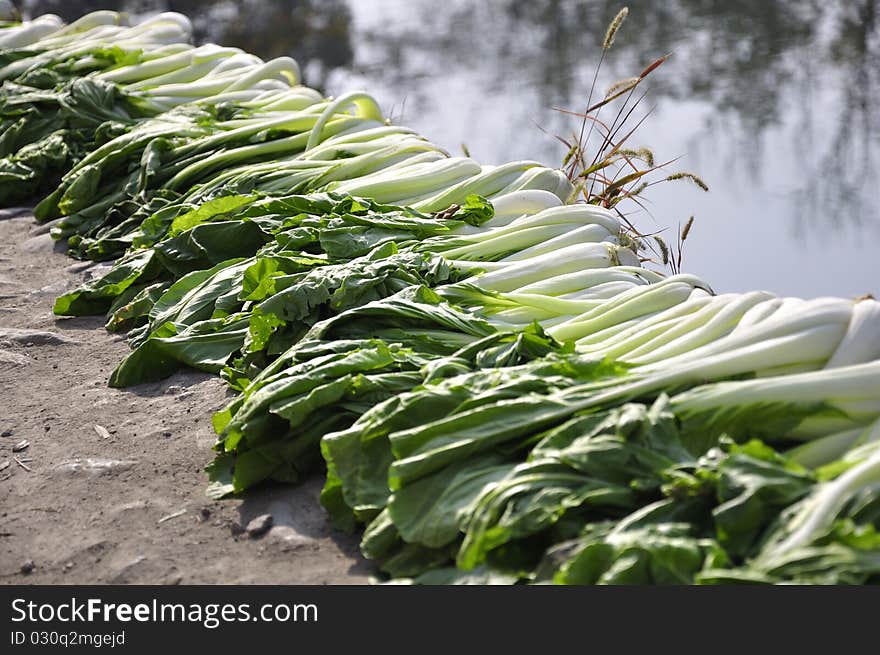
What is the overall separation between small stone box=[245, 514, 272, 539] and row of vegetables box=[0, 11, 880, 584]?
0.14 m

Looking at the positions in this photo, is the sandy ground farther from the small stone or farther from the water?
the water

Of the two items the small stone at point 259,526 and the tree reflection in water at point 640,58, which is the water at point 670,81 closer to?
the tree reflection in water at point 640,58

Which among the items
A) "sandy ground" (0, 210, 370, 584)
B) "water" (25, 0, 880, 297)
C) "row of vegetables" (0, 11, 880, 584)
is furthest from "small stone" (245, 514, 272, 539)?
"water" (25, 0, 880, 297)

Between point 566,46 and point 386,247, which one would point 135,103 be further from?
point 566,46

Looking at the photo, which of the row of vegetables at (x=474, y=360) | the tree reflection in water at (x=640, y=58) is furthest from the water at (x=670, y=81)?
the row of vegetables at (x=474, y=360)

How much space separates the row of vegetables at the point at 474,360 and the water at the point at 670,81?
7.11ft

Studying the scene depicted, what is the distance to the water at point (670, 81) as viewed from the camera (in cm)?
702

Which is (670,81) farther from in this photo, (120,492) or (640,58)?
(120,492)

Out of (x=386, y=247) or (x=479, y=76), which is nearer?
(x=386, y=247)

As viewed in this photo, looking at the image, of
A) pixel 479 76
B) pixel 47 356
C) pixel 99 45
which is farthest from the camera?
pixel 479 76

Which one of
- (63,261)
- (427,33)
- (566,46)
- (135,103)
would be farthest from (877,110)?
(63,261)

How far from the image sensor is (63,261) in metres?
5.06

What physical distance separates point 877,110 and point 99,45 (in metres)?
→ 5.88

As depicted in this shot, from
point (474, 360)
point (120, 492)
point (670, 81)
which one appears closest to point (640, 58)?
point (670, 81)
